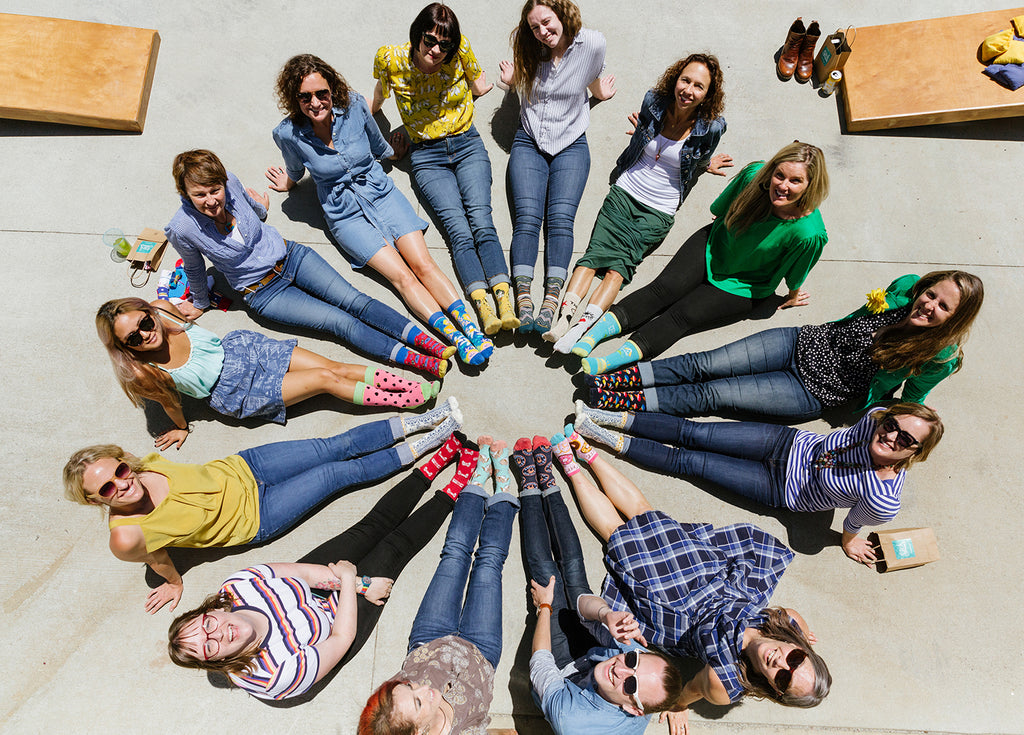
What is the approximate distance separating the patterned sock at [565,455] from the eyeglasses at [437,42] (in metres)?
2.64

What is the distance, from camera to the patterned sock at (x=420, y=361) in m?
4.25

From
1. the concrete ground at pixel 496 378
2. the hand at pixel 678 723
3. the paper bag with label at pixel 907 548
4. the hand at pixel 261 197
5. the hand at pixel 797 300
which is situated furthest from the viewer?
the hand at pixel 261 197

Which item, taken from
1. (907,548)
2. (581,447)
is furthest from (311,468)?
(907,548)

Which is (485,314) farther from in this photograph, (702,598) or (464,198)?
(702,598)

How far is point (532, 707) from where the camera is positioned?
150 inches

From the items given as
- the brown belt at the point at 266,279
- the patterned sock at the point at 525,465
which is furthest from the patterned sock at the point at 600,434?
the brown belt at the point at 266,279

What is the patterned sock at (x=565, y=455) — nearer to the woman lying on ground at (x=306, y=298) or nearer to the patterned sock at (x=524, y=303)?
the patterned sock at (x=524, y=303)

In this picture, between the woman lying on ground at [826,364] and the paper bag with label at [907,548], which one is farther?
the paper bag with label at [907,548]

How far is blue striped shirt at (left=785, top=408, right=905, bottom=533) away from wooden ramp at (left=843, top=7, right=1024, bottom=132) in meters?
3.07

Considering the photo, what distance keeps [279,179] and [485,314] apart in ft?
6.88

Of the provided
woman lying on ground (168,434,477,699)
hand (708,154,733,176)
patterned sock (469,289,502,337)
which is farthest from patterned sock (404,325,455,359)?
hand (708,154,733,176)

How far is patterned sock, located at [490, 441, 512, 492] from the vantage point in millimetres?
4109

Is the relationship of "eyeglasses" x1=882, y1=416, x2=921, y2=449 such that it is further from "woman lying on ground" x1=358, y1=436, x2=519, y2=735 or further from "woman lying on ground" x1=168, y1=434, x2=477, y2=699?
"woman lying on ground" x1=168, y1=434, x2=477, y2=699

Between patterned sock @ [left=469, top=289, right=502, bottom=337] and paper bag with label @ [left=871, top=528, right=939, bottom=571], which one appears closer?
paper bag with label @ [left=871, top=528, right=939, bottom=571]
